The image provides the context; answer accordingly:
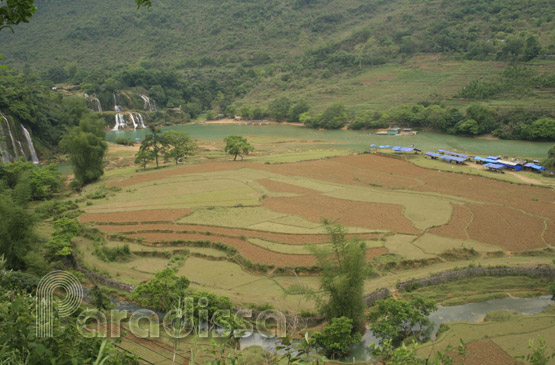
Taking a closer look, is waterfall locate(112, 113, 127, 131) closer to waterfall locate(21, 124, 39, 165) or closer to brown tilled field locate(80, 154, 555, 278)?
waterfall locate(21, 124, 39, 165)

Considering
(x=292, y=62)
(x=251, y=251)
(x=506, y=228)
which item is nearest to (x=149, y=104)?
(x=292, y=62)

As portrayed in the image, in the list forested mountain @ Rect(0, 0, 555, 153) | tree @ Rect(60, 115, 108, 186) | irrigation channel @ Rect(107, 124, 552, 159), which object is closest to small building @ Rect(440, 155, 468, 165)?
irrigation channel @ Rect(107, 124, 552, 159)

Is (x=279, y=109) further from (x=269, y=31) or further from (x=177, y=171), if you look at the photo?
(x=269, y=31)

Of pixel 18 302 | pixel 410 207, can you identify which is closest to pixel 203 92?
pixel 410 207

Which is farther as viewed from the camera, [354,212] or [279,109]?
[279,109]

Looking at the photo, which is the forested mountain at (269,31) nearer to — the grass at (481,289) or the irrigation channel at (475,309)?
the grass at (481,289)
